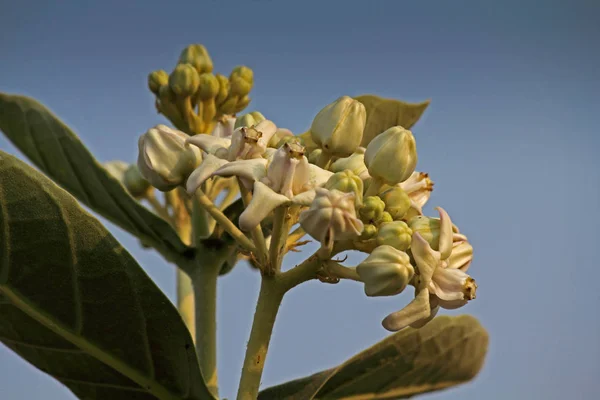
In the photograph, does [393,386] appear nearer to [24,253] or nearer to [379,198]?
[379,198]

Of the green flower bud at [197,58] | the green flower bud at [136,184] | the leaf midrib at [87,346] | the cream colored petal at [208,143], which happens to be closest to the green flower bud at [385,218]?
the cream colored petal at [208,143]

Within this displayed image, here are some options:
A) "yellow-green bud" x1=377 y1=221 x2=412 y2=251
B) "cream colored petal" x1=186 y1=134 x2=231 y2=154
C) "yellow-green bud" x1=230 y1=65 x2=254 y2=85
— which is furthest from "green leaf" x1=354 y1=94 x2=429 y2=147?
"yellow-green bud" x1=377 y1=221 x2=412 y2=251

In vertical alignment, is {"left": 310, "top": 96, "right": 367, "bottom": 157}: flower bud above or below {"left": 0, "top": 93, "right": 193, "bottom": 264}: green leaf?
above

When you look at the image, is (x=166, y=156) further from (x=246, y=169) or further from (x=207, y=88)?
(x=207, y=88)

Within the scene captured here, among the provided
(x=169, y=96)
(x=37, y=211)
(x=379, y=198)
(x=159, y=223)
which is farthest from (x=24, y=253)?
(x=169, y=96)

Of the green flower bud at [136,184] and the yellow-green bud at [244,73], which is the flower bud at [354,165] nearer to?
the yellow-green bud at [244,73]

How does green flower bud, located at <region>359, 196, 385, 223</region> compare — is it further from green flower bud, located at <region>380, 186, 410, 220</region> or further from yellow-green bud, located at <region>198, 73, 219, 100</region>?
yellow-green bud, located at <region>198, 73, 219, 100</region>
